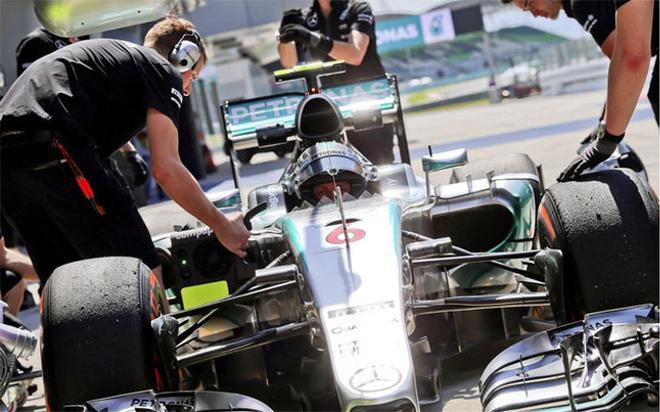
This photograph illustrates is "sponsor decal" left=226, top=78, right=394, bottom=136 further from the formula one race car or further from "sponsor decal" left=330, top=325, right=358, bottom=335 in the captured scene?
"sponsor decal" left=330, top=325, right=358, bottom=335

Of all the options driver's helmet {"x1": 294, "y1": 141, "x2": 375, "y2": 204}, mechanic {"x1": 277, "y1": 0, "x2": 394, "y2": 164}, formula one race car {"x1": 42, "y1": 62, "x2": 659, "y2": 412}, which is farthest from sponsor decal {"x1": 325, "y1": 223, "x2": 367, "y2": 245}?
mechanic {"x1": 277, "y1": 0, "x2": 394, "y2": 164}

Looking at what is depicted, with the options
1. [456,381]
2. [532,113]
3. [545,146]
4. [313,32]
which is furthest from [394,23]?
[456,381]

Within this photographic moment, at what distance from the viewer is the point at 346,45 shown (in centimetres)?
629

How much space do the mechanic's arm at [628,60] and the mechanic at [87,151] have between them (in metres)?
1.50

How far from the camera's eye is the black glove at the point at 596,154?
3744 mm

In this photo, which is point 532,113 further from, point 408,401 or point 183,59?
point 408,401

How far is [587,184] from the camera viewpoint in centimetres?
351

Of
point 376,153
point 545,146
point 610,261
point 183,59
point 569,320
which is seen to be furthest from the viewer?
point 545,146

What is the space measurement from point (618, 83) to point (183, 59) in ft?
5.91

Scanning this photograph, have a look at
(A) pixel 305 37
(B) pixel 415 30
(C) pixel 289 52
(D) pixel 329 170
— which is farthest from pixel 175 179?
(B) pixel 415 30

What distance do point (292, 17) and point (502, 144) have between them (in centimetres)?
634

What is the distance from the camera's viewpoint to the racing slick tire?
3.15 meters

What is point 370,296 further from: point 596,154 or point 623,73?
point 623,73

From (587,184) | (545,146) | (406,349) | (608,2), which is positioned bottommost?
(545,146)
